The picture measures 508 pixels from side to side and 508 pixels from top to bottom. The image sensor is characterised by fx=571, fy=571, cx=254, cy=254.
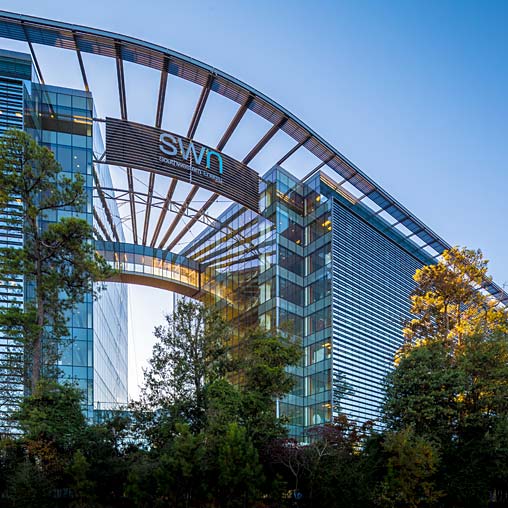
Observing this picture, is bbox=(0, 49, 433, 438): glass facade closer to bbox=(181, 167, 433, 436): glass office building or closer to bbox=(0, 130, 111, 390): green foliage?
bbox=(181, 167, 433, 436): glass office building

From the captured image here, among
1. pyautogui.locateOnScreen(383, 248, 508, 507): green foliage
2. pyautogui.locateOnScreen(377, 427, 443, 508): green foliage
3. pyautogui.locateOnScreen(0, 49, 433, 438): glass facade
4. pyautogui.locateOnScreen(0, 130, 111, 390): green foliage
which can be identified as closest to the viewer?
pyautogui.locateOnScreen(377, 427, 443, 508): green foliage

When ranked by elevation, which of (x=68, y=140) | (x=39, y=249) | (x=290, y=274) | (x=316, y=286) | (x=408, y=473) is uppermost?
(x=68, y=140)

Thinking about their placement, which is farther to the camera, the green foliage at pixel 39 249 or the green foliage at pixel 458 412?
the green foliage at pixel 458 412

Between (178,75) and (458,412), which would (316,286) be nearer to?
(178,75)

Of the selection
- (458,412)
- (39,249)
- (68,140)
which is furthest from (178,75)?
(458,412)

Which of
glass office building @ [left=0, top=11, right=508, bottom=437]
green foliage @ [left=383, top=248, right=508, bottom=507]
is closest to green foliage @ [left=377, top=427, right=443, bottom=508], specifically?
green foliage @ [left=383, top=248, right=508, bottom=507]

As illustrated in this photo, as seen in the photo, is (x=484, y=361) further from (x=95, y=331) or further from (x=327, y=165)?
(x=95, y=331)

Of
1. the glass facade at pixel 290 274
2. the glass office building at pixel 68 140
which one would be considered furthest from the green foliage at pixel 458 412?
the glass facade at pixel 290 274

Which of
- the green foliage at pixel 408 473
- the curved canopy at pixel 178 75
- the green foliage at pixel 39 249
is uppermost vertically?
the curved canopy at pixel 178 75

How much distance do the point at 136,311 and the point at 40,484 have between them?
2087 inches

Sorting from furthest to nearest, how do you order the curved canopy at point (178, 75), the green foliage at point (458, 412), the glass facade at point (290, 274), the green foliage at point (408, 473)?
1. the glass facade at point (290, 274)
2. the curved canopy at point (178, 75)
3. the green foliage at point (458, 412)
4. the green foliage at point (408, 473)

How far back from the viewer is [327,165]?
40.4 m

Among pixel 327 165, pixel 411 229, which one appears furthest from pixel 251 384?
pixel 411 229

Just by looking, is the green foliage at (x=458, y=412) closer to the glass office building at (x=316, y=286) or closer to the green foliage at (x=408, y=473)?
the green foliage at (x=408, y=473)
